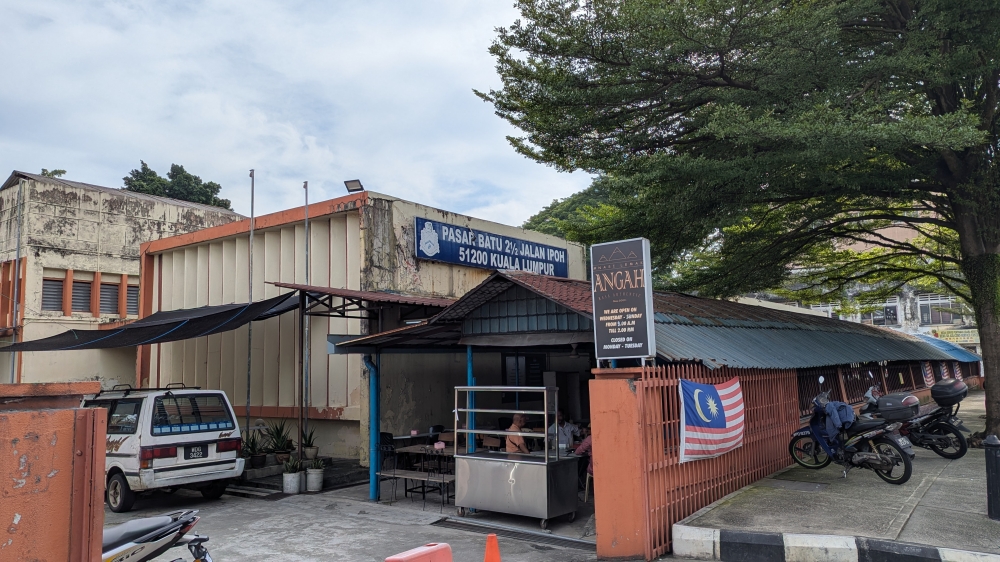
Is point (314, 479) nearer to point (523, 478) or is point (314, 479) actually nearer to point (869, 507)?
point (523, 478)

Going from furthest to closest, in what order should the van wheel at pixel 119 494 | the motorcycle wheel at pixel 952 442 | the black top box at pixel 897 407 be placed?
the motorcycle wheel at pixel 952 442 < the van wheel at pixel 119 494 < the black top box at pixel 897 407

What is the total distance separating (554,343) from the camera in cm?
931

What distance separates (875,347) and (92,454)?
59.8 ft

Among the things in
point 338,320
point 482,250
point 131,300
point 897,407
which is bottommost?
point 897,407

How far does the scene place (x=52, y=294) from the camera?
22.6 meters

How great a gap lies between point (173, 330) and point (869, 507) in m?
11.6

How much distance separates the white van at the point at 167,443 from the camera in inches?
406

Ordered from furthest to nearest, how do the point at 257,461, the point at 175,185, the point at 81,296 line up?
1. the point at 175,185
2. the point at 81,296
3. the point at 257,461

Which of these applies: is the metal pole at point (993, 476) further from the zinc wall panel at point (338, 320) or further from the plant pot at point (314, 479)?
the zinc wall panel at point (338, 320)

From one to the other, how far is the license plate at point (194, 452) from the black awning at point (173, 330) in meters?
2.23

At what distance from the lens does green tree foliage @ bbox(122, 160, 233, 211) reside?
39062mm

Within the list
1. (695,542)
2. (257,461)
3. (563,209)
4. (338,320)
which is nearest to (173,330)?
(257,461)

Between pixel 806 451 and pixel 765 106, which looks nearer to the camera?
pixel 806 451

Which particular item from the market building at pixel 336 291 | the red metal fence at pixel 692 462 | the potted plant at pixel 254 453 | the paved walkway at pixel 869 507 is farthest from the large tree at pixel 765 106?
the potted plant at pixel 254 453
